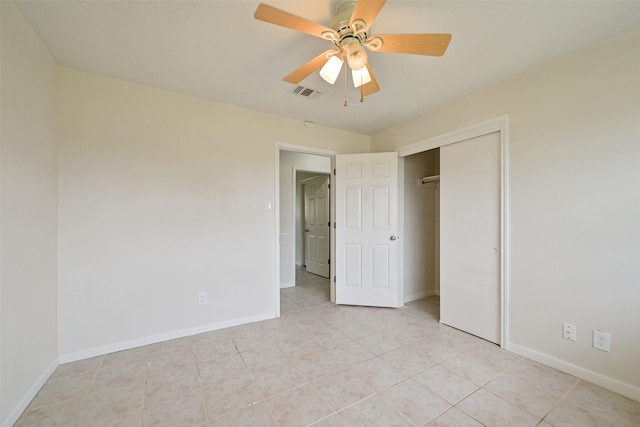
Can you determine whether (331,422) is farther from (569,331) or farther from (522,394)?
(569,331)

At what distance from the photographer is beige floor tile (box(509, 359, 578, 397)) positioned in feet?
5.80

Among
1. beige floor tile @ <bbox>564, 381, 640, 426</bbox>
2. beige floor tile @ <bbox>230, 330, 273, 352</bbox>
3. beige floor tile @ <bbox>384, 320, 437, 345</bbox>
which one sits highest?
beige floor tile @ <bbox>564, 381, 640, 426</bbox>

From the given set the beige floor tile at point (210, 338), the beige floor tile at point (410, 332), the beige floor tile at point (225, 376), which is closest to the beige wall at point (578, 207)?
the beige floor tile at point (410, 332)

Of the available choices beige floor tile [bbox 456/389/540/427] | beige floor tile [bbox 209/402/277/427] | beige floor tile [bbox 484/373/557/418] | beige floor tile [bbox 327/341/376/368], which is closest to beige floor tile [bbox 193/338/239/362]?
beige floor tile [bbox 209/402/277/427]

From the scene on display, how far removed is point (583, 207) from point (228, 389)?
9.38 ft

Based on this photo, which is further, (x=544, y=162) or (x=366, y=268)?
(x=366, y=268)

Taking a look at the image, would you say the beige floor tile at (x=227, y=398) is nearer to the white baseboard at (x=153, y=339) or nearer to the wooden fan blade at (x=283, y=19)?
the white baseboard at (x=153, y=339)

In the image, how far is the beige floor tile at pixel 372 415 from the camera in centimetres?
146

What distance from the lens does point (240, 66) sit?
2109 mm

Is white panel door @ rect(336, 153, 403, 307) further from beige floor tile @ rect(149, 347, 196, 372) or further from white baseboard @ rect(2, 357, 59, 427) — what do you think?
white baseboard @ rect(2, 357, 59, 427)

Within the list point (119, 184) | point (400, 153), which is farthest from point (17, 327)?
point (400, 153)

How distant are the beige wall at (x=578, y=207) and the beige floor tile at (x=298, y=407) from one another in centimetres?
184

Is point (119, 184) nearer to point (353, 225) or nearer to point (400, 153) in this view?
point (353, 225)

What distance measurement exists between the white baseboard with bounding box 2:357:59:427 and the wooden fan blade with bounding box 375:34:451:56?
2.95 metres
